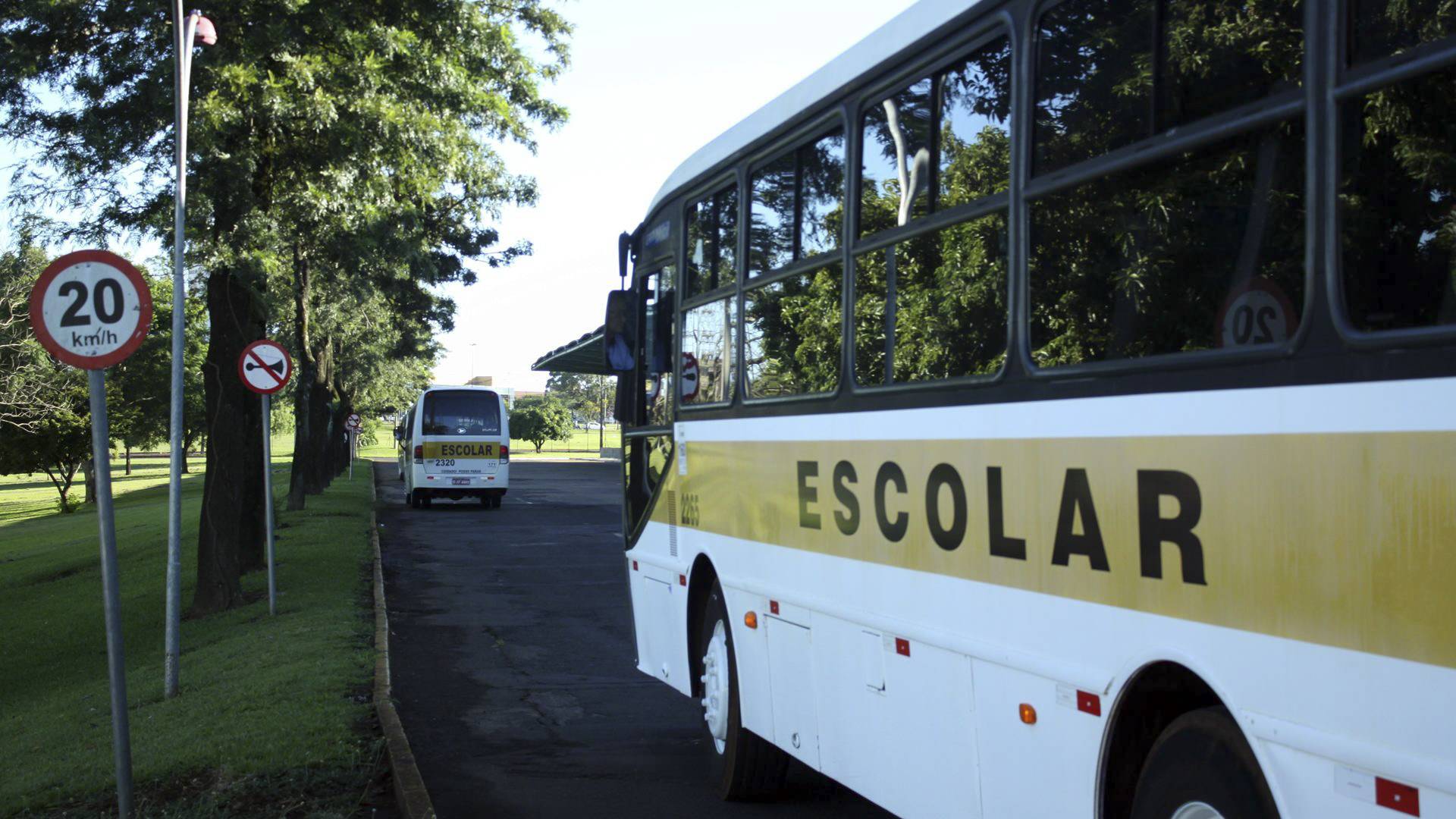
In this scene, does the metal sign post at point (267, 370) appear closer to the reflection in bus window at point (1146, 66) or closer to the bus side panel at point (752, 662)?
the bus side panel at point (752, 662)

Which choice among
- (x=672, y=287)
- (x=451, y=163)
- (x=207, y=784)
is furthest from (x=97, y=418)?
(x=451, y=163)

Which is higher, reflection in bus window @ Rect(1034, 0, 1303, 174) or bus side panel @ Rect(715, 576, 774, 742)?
reflection in bus window @ Rect(1034, 0, 1303, 174)

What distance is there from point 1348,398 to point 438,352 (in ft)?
194

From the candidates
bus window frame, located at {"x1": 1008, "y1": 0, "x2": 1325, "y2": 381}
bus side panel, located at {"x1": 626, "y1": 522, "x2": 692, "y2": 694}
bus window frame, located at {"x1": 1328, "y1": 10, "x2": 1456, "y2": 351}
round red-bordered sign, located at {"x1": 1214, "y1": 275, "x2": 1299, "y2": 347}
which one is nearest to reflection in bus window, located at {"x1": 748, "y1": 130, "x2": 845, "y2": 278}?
bus window frame, located at {"x1": 1008, "y1": 0, "x2": 1325, "y2": 381}

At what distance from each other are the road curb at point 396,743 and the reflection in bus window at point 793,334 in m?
2.56

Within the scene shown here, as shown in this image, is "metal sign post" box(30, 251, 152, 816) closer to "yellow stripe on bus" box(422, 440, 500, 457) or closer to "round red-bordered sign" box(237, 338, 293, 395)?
"round red-bordered sign" box(237, 338, 293, 395)

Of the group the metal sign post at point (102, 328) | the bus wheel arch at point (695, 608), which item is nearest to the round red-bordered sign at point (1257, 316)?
the bus wheel arch at point (695, 608)

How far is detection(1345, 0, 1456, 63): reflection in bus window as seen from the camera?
2.84m

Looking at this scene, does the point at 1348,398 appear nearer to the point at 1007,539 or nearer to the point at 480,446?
the point at 1007,539

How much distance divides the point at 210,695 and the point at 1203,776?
9.14 meters

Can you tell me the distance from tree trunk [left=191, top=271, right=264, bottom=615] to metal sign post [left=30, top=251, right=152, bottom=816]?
10.5 meters

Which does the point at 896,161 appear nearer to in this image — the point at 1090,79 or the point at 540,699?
the point at 1090,79

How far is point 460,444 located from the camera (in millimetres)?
35031

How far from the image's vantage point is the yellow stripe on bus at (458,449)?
1374 inches
